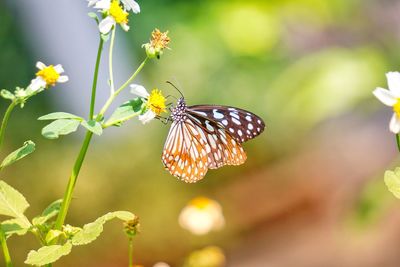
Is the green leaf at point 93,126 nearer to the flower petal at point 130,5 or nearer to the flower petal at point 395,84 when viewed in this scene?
the flower petal at point 130,5

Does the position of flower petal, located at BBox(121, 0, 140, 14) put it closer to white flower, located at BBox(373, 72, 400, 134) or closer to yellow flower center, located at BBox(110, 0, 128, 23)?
yellow flower center, located at BBox(110, 0, 128, 23)

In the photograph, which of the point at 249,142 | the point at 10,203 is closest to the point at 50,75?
the point at 10,203

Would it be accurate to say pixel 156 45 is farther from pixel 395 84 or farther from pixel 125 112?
pixel 395 84

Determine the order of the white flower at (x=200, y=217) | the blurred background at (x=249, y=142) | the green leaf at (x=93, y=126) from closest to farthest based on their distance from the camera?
1. the green leaf at (x=93, y=126)
2. the white flower at (x=200, y=217)
3. the blurred background at (x=249, y=142)

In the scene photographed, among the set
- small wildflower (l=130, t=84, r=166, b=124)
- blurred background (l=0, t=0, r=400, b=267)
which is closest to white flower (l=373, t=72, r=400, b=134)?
small wildflower (l=130, t=84, r=166, b=124)

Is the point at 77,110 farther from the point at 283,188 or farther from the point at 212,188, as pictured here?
the point at 283,188

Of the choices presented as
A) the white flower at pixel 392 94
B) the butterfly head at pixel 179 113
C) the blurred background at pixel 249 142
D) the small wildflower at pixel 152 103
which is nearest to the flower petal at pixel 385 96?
the white flower at pixel 392 94

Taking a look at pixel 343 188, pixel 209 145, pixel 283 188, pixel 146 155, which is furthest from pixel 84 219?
pixel 209 145

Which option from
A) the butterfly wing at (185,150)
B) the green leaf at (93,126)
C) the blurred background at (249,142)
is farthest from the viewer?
the blurred background at (249,142)
